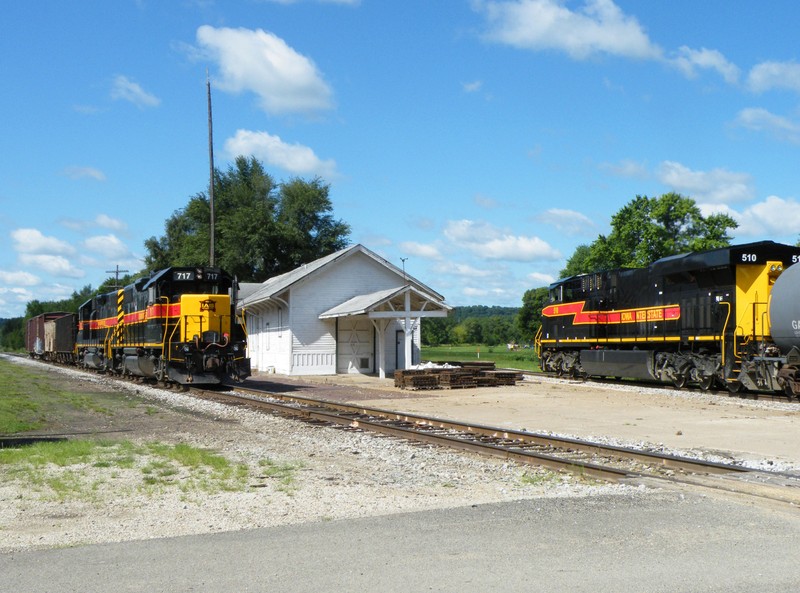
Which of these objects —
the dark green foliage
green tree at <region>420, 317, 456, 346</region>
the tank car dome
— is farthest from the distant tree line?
the dark green foliage

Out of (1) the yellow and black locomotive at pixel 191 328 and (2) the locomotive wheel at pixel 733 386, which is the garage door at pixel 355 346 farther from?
(2) the locomotive wheel at pixel 733 386

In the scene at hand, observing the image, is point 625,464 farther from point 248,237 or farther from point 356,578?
point 248,237

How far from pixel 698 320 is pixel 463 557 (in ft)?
61.5

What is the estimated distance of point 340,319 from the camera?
35375 mm

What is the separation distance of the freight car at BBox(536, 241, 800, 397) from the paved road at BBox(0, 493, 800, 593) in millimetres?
13448

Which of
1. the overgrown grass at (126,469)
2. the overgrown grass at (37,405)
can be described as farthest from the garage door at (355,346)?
the overgrown grass at (126,469)

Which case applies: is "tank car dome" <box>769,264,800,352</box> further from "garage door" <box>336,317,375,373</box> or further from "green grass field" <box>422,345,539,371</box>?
"green grass field" <box>422,345,539,371</box>

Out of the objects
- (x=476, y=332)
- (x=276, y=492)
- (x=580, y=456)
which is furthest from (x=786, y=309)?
(x=476, y=332)

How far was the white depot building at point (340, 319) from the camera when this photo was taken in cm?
3419

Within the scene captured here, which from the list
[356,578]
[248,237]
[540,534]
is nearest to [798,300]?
[540,534]

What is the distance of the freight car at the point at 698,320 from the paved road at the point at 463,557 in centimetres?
1345

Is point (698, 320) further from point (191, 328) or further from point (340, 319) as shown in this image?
point (340, 319)

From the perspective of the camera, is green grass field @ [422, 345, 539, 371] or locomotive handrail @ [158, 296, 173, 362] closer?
locomotive handrail @ [158, 296, 173, 362]

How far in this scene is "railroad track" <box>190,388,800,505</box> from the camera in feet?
28.6
